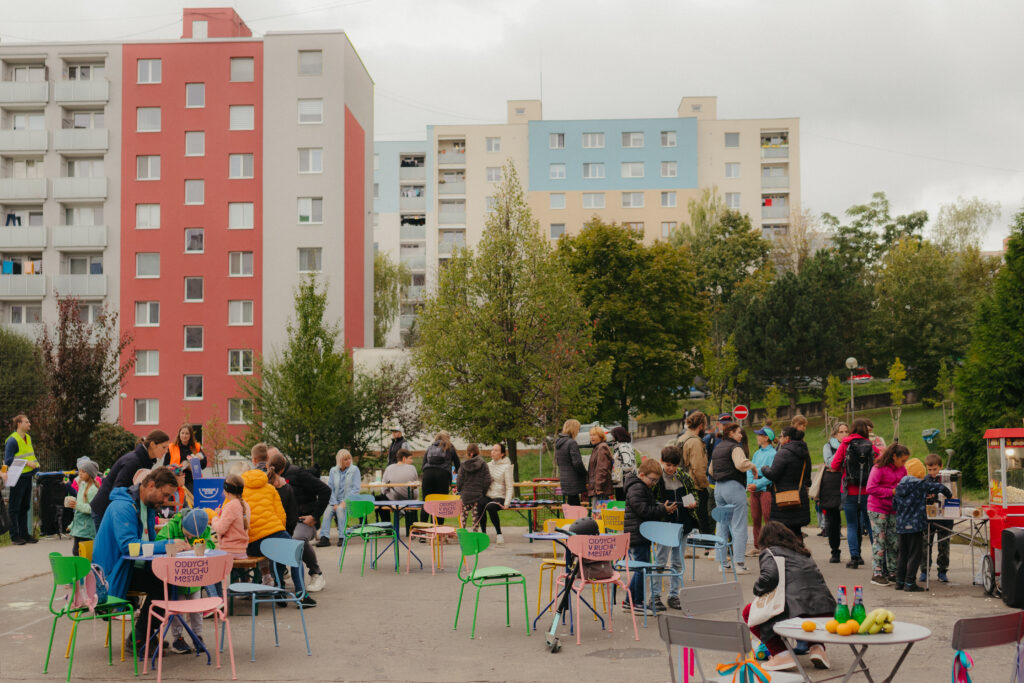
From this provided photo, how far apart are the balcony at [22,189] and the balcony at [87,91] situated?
421 centimetres

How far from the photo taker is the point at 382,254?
67.8 m

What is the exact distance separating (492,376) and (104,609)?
64.2 feet

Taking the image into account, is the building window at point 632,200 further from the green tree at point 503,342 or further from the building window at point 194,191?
the green tree at point 503,342

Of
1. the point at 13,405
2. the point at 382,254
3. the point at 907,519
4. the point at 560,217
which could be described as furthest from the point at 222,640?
the point at 560,217

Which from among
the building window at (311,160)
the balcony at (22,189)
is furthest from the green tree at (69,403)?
the balcony at (22,189)

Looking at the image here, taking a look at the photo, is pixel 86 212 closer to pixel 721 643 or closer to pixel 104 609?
pixel 104 609

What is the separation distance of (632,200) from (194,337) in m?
37.6

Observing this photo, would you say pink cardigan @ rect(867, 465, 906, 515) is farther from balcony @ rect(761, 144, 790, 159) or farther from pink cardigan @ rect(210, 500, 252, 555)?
balcony @ rect(761, 144, 790, 159)

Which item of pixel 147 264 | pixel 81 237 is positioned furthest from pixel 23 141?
pixel 147 264

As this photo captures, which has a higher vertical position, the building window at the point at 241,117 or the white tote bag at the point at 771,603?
the building window at the point at 241,117

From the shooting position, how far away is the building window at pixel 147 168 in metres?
47.5

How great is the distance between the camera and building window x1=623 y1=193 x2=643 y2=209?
7412 centimetres

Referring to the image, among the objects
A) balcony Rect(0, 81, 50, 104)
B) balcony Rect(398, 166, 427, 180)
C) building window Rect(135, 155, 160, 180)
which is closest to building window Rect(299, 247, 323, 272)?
building window Rect(135, 155, 160, 180)

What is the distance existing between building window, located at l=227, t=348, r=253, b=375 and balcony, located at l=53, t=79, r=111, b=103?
13.4 m
